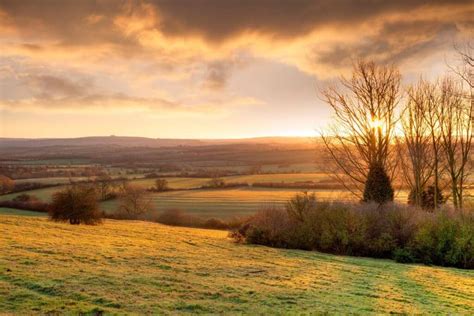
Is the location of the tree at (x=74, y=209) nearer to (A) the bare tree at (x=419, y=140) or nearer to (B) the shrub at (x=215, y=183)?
(A) the bare tree at (x=419, y=140)

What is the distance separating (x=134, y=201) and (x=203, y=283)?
57.0 metres

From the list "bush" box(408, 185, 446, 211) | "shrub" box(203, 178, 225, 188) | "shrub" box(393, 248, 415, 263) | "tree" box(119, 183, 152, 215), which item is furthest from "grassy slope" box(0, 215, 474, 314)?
"shrub" box(203, 178, 225, 188)

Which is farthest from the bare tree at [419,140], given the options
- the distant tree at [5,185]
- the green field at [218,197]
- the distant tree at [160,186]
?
the distant tree at [5,185]

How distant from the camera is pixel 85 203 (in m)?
37.0

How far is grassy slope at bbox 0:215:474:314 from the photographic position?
1070cm

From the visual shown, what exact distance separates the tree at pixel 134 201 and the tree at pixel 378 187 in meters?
43.5

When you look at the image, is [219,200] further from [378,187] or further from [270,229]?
[378,187]

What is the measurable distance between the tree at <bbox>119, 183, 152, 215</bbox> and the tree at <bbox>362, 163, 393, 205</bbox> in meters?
43.5

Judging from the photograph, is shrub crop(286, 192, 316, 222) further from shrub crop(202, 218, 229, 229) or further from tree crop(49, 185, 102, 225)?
shrub crop(202, 218, 229, 229)

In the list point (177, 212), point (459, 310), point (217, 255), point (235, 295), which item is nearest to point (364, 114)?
point (217, 255)

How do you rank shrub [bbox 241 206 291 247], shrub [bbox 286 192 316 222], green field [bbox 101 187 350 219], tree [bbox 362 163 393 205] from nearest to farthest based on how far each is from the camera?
shrub [bbox 241 206 291 247], shrub [bbox 286 192 316 222], tree [bbox 362 163 393 205], green field [bbox 101 187 350 219]

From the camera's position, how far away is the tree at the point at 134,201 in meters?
65.2

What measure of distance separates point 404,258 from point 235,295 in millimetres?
15590

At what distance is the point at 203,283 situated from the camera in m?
13.2
